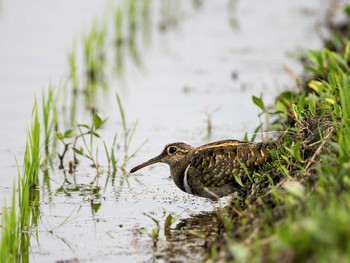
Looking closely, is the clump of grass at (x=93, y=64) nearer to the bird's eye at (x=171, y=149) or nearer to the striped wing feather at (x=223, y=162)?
the bird's eye at (x=171, y=149)

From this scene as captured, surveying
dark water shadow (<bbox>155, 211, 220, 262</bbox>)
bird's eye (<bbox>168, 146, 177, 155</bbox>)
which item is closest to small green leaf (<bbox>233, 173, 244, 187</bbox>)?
dark water shadow (<bbox>155, 211, 220, 262</bbox>)

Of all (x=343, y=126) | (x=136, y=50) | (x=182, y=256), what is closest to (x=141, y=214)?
(x=182, y=256)

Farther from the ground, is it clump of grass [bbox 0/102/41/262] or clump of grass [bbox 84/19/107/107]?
clump of grass [bbox 84/19/107/107]

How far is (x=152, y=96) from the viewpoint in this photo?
9.16 metres

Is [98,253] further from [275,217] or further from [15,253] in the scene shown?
[275,217]

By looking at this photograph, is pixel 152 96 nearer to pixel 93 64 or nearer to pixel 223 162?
pixel 93 64

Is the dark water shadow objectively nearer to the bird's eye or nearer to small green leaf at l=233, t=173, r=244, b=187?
small green leaf at l=233, t=173, r=244, b=187

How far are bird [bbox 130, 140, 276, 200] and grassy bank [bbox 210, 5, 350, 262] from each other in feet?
0.40

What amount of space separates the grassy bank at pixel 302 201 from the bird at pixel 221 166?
12cm

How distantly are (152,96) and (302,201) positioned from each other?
4932 millimetres

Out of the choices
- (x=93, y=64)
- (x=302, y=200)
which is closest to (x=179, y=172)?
(x=302, y=200)

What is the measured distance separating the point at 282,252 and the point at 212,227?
1.90 m

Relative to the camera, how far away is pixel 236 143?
591 centimetres

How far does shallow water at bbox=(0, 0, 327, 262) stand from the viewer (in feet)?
18.0
